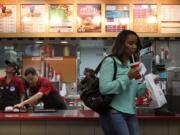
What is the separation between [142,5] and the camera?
7121 mm

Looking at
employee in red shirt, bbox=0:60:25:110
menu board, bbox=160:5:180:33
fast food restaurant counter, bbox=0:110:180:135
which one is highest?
menu board, bbox=160:5:180:33

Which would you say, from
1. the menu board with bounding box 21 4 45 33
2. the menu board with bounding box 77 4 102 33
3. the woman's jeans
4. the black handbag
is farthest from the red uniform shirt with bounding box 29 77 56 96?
the woman's jeans

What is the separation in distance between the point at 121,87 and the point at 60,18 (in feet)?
12.5

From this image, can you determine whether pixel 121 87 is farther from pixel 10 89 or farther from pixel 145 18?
pixel 145 18

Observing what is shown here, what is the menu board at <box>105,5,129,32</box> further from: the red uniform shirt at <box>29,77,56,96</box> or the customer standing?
the customer standing

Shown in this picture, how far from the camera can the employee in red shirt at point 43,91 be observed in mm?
6232

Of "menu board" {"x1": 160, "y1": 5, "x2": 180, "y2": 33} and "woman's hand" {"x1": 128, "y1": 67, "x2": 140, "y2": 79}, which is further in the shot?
"menu board" {"x1": 160, "y1": 5, "x2": 180, "y2": 33}

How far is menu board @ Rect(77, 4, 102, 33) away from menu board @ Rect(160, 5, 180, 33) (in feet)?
3.55

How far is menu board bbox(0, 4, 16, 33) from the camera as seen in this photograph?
7.10 meters

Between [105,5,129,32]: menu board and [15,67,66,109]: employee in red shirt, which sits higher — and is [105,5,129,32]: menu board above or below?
above

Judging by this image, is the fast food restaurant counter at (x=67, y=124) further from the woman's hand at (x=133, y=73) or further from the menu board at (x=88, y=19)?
the menu board at (x=88, y=19)

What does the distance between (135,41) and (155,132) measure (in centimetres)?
168

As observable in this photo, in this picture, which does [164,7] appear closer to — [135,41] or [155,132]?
[155,132]

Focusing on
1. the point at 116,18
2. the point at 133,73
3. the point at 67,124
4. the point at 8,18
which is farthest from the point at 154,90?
the point at 8,18
